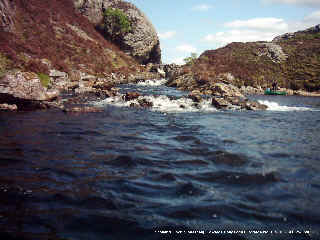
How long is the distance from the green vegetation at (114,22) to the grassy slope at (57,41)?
7.95 m

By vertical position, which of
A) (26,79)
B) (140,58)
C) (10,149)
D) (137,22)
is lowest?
(10,149)

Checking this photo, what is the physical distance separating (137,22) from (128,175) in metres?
80.7

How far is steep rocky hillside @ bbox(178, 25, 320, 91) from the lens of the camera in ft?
165

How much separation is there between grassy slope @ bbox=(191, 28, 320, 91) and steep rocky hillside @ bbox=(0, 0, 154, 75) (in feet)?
61.4

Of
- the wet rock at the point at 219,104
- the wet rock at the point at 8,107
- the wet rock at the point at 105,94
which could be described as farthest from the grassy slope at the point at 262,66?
the wet rock at the point at 8,107

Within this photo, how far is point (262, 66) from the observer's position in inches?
2281

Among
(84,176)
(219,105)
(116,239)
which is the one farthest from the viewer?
(219,105)

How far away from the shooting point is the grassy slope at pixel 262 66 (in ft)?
167

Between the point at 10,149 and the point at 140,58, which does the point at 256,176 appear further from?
the point at 140,58

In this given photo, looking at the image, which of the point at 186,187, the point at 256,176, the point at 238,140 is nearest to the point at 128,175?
the point at 186,187

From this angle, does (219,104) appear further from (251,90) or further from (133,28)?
(133,28)

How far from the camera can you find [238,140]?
10320 millimetres

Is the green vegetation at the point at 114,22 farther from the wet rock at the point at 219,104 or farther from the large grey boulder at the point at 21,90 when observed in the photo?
the large grey boulder at the point at 21,90

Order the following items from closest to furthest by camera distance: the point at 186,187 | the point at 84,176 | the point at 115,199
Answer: the point at 115,199 → the point at 186,187 → the point at 84,176
